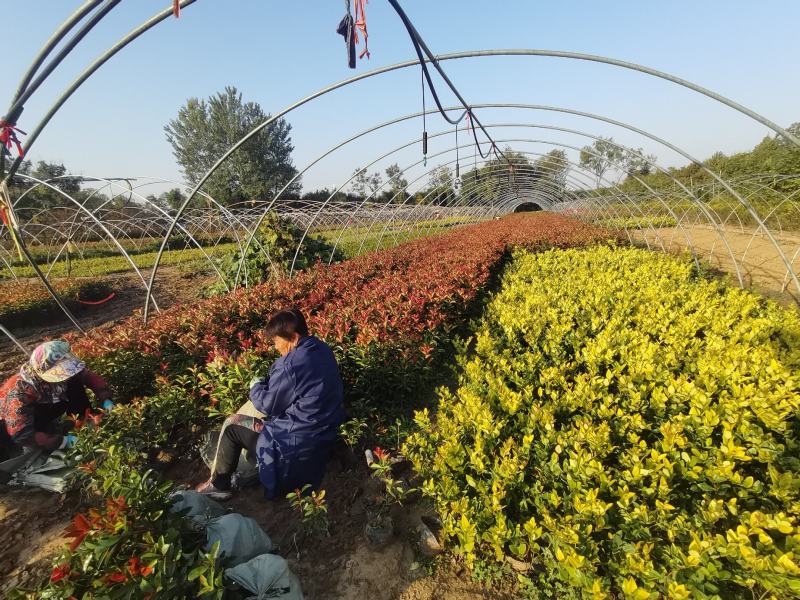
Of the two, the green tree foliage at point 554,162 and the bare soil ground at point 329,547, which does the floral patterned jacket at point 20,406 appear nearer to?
the bare soil ground at point 329,547

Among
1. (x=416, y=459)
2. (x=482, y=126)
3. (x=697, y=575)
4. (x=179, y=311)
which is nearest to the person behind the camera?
(x=697, y=575)

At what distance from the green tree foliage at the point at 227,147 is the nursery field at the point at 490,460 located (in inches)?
1715

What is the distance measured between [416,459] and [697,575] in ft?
4.67

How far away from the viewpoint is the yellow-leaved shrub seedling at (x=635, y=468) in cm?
146

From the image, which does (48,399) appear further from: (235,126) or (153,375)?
(235,126)

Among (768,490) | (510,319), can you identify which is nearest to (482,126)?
(510,319)

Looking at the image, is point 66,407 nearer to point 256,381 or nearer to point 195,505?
point 256,381

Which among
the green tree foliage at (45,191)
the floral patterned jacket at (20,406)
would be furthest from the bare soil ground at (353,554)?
the green tree foliage at (45,191)

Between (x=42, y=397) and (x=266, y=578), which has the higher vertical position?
(x=42, y=397)

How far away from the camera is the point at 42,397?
289cm

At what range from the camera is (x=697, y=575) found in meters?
1.41

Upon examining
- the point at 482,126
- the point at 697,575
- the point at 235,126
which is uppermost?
the point at 235,126

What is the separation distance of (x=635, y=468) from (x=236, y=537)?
2161 millimetres

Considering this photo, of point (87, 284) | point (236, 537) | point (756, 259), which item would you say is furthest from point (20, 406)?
point (756, 259)
